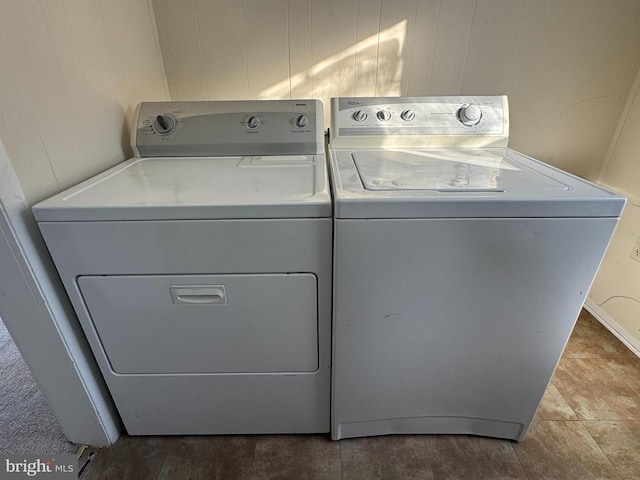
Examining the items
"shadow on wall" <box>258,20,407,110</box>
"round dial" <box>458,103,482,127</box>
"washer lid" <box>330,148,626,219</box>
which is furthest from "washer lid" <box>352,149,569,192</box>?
"shadow on wall" <box>258,20,407,110</box>

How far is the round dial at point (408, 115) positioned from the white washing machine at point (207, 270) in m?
0.34

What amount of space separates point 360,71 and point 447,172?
0.81m

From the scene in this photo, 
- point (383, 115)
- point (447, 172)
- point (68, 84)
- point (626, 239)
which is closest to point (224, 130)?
point (68, 84)

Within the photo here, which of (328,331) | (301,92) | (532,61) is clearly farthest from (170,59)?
(532,61)

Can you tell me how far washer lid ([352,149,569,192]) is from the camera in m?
0.86

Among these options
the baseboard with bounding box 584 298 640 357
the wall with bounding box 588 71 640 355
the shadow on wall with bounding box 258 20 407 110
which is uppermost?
the shadow on wall with bounding box 258 20 407 110

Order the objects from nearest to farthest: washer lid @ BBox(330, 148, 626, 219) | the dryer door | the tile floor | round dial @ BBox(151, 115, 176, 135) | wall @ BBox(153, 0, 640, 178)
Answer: washer lid @ BBox(330, 148, 626, 219) → the dryer door → the tile floor → round dial @ BBox(151, 115, 176, 135) → wall @ BBox(153, 0, 640, 178)

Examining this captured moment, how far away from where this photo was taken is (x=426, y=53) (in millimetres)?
1490

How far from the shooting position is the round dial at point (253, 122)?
4.23 feet

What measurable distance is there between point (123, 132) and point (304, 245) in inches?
37.4

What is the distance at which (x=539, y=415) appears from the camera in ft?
4.15

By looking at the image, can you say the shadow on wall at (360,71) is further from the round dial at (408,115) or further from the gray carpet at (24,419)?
the gray carpet at (24,419)

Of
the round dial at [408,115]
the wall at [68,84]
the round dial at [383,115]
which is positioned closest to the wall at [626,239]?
the round dial at [408,115]

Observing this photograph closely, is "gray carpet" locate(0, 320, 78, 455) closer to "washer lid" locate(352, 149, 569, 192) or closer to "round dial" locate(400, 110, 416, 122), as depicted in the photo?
"washer lid" locate(352, 149, 569, 192)
